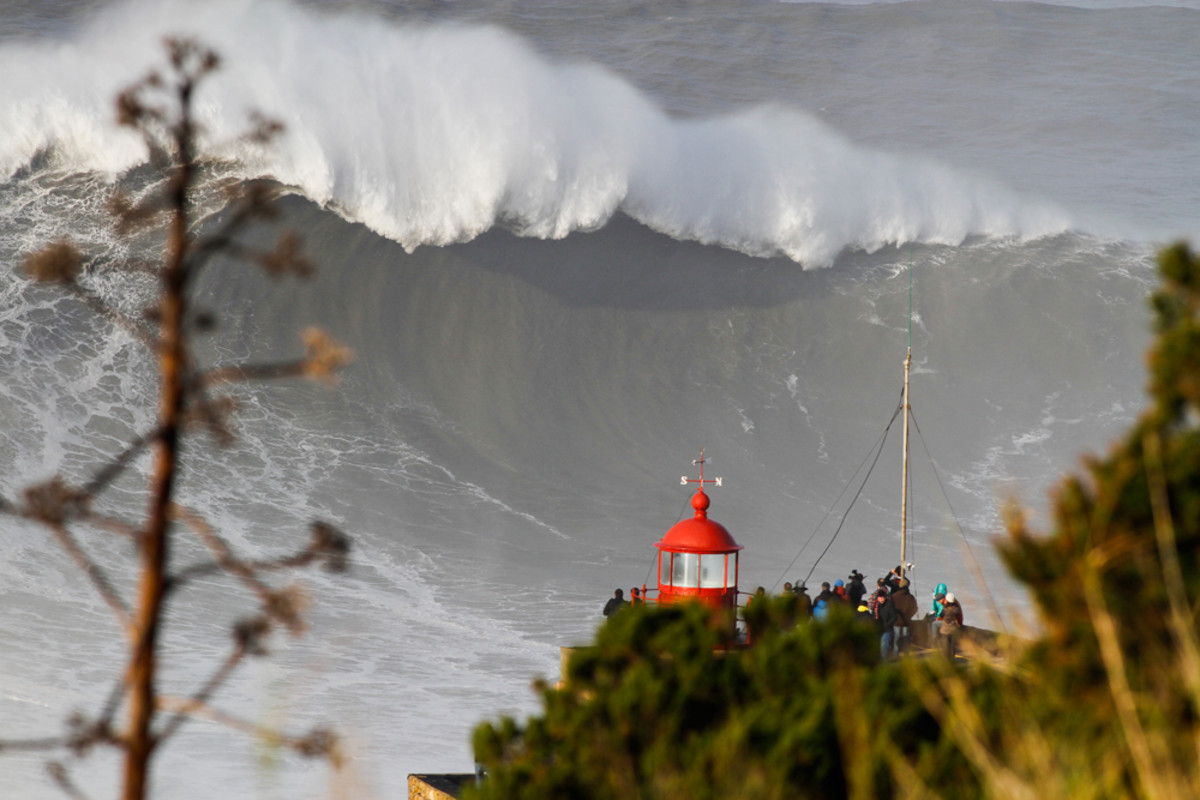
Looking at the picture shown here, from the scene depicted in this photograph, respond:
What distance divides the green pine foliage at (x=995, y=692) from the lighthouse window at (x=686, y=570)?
4.32 meters

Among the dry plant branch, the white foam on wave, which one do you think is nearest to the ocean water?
the white foam on wave

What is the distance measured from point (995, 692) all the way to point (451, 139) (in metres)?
23.6

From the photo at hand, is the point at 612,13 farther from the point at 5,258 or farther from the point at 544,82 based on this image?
the point at 5,258

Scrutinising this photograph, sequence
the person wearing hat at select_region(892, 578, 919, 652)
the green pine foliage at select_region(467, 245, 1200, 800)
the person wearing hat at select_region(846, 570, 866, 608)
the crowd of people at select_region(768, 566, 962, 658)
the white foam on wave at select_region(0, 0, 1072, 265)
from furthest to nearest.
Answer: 1. the white foam on wave at select_region(0, 0, 1072, 265)
2. the person wearing hat at select_region(846, 570, 866, 608)
3. the person wearing hat at select_region(892, 578, 919, 652)
4. the crowd of people at select_region(768, 566, 962, 658)
5. the green pine foliage at select_region(467, 245, 1200, 800)

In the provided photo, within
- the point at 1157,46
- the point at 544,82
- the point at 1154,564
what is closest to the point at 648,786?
the point at 1154,564

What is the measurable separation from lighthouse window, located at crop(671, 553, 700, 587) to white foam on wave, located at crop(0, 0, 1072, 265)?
55.6 feet

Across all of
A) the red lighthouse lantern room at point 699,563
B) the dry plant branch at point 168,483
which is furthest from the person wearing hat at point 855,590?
the dry plant branch at point 168,483

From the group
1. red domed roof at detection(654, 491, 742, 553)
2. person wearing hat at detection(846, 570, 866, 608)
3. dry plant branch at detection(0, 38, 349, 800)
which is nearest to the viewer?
dry plant branch at detection(0, 38, 349, 800)

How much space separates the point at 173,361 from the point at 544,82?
87.3 ft

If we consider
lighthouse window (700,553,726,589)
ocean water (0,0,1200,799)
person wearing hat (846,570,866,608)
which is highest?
ocean water (0,0,1200,799)

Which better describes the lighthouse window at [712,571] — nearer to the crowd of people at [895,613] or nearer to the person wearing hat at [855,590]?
the crowd of people at [895,613]

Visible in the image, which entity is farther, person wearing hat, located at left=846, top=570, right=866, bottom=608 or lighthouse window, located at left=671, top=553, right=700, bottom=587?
person wearing hat, located at left=846, top=570, right=866, bottom=608

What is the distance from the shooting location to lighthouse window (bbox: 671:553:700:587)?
29.8ft

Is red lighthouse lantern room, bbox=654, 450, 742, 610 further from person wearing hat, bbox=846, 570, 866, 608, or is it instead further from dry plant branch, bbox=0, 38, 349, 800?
dry plant branch, bbox=0, 38, 349, 800
